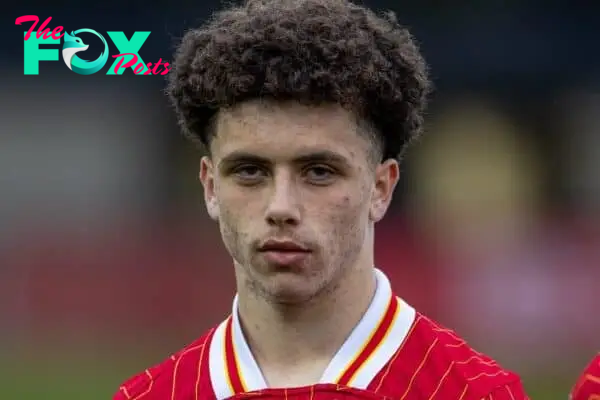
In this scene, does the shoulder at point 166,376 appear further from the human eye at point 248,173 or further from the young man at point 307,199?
the human eye at point 248,173

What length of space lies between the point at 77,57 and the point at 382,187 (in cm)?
278

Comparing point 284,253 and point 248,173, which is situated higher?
point 248,173

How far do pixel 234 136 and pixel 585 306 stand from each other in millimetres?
3144

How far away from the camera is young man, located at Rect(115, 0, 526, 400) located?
1.65m

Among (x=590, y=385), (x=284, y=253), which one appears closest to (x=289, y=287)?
(x=284, y=253)

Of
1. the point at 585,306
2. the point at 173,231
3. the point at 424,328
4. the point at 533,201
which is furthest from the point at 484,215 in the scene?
the point at 424,328

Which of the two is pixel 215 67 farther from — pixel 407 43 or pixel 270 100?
pixel 407 43

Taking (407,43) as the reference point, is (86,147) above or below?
above

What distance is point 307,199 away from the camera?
1.64m

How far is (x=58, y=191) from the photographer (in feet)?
14.6

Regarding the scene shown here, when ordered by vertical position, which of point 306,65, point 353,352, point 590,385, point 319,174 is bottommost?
point 590,385

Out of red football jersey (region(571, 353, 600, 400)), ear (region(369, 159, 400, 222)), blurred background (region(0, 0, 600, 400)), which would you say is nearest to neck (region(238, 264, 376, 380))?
ear (region(369, 159, 400, 222))

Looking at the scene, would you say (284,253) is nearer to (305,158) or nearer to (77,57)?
(305,158)

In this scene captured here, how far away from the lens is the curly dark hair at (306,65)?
1666 millimetres
